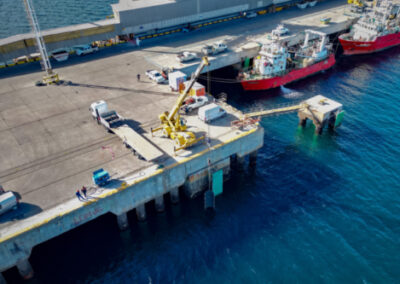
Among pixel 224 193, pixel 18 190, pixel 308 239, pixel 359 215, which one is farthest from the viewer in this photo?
pixel 224 193

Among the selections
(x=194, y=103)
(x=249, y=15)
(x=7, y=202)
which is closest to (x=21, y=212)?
(x=7, y=202)

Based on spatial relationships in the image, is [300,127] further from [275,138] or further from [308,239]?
[308,239]

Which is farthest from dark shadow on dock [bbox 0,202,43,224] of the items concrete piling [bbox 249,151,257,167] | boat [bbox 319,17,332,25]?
boat [bbox 319,17,332,25]

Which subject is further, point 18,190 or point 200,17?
point 200,17

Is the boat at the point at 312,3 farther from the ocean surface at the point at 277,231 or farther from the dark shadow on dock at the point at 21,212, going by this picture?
the dark shadow on dock at the point at 21,212

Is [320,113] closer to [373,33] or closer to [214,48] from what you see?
[214,48]

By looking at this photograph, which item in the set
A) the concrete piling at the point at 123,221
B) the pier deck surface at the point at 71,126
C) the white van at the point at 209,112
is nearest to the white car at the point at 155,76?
the pier deck surface at the point at 71,126

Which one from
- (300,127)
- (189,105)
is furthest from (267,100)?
(189,105)
